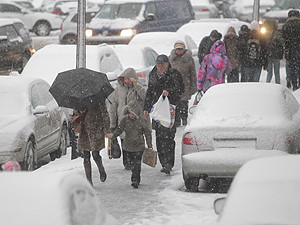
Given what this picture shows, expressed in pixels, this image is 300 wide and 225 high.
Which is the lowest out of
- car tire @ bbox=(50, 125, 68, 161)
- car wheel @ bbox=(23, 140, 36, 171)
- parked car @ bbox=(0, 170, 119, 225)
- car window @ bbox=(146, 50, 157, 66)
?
car tire @ bbox=(50, 125, 68, 161)

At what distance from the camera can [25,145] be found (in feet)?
35.8

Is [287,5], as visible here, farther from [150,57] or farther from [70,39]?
[150,57]

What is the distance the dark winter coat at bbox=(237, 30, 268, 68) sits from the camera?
17.1 m

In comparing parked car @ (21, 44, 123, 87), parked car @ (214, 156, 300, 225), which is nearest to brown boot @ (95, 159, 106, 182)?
parked car @ (214, 156, 300, 225)

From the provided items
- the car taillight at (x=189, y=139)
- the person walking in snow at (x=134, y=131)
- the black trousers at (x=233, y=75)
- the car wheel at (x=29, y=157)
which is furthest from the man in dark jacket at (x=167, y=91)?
the black trousers at (x=233, y=75)

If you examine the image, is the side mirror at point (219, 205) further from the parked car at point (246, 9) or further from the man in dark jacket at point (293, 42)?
the parked car at point (246, 9)

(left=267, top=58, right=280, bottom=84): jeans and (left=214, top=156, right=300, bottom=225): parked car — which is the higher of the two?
(left=214, top=156, right=300, bottom=225): parked car

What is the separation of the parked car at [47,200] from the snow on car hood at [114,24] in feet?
65.7

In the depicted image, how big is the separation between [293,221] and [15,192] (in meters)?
1.76

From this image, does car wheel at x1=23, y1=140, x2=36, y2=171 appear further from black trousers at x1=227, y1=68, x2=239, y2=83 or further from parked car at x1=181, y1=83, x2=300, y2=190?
black trousers at x1=227, y1=68, x2=239, y2=83

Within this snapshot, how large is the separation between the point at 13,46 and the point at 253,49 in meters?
7.96

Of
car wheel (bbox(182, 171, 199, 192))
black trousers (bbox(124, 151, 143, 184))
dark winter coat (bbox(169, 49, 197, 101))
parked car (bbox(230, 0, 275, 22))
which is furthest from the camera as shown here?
parked car (bbox(230, 0, 275, 22))

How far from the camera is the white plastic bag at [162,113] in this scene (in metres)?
10.8

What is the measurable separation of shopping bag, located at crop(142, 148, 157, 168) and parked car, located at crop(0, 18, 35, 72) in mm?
11933
